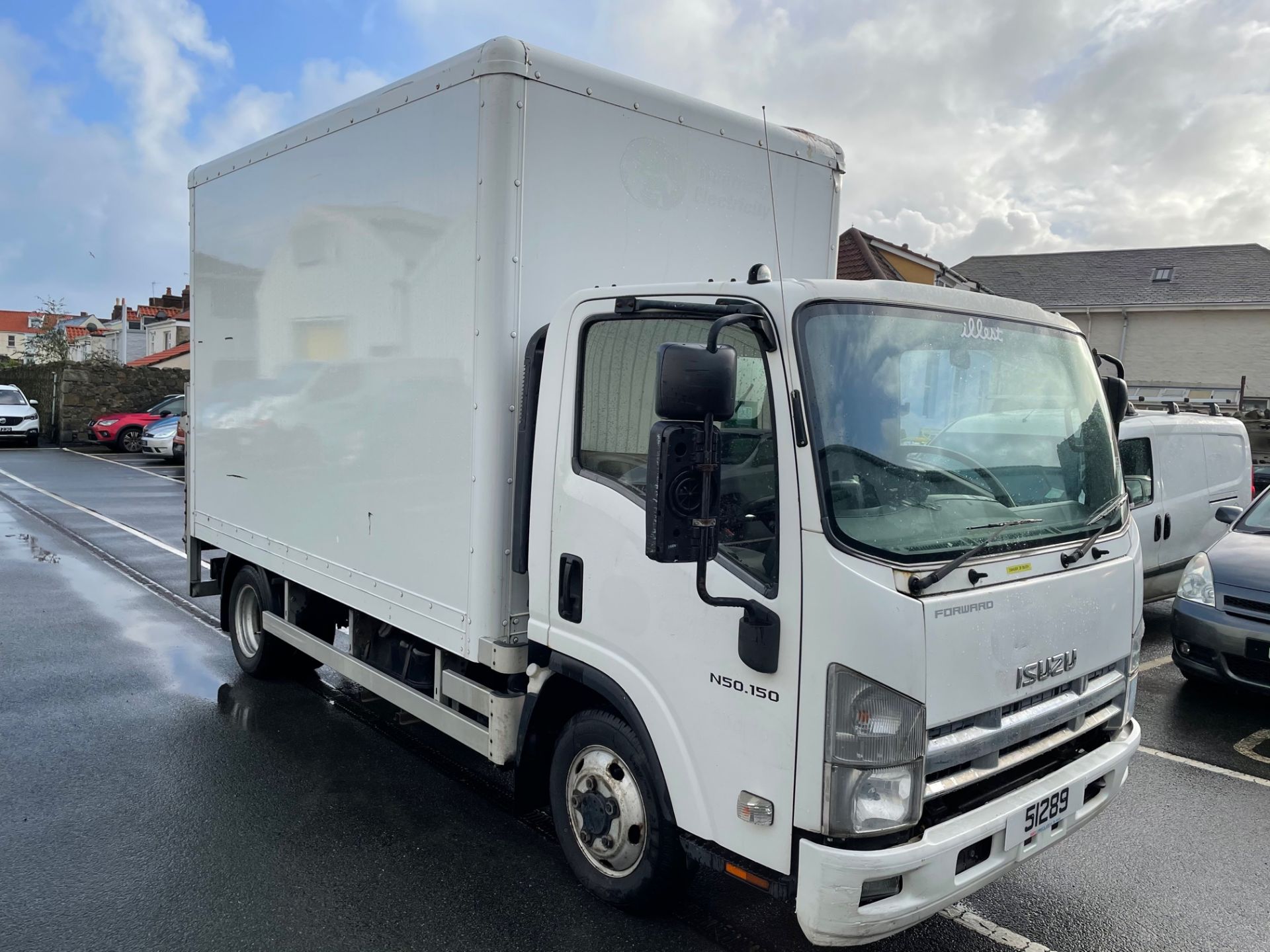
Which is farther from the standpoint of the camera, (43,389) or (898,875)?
(43,389)

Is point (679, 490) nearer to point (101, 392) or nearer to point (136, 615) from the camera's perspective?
point (136, 615)

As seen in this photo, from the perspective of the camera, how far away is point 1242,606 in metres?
5.85

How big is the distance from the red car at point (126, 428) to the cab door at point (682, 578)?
82.8ft

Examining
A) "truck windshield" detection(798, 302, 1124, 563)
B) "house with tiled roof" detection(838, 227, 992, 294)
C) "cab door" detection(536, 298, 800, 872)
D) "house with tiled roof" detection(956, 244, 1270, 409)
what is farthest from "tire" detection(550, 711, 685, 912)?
"house with tiled roof" detection(956, 244, 1270, 409)

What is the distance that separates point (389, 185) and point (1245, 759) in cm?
570

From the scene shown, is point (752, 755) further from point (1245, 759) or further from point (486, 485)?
point (1245, 759)

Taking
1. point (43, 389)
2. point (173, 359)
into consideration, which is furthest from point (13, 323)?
point (43, 389)

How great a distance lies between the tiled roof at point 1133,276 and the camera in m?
33.1

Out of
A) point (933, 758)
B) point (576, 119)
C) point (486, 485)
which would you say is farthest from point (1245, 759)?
point (576, 119)

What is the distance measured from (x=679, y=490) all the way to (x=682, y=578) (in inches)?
20.6

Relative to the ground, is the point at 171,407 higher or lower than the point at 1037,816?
higher

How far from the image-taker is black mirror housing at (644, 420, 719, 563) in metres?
2.53

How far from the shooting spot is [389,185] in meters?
4.14

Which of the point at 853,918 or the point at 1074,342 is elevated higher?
the point at 1074,342
